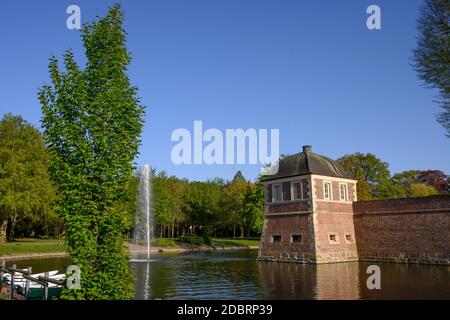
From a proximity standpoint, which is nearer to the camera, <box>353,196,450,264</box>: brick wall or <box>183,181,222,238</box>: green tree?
<box>353,196,450,264</box>: brick wall

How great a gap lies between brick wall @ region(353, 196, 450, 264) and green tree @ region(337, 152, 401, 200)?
1230 inches

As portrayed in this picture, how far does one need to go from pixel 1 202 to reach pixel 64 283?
3651 cm

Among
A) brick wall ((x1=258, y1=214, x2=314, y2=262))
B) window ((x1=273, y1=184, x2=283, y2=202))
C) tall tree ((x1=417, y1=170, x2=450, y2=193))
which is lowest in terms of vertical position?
brick wall ((x1=258, y1=214, x2=314, y2=262))

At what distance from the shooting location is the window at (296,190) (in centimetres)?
3309

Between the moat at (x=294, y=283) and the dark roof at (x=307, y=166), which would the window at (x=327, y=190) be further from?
the moat at (x=294, y=283)

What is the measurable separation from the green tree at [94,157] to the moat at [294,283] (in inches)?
315

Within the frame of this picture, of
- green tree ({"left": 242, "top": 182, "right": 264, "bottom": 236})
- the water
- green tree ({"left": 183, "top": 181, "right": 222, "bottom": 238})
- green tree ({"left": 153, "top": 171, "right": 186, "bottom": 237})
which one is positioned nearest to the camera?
the water

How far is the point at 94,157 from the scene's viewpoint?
10453mm

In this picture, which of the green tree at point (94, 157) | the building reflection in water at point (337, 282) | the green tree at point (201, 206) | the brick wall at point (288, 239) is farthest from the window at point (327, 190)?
the green tree at point (201, 206)

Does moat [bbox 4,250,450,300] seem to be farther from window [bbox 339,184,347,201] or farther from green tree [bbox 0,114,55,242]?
green tree [bbox 0,114,55,242]

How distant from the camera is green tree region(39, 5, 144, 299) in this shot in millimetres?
10102

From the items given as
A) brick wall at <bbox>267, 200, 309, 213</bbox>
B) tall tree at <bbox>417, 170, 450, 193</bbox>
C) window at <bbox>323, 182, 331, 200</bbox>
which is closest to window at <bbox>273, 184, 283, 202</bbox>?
brick wall at <bbox>267, 200, 309, 213</bbox>

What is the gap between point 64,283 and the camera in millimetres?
10461

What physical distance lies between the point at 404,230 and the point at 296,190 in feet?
27.7
